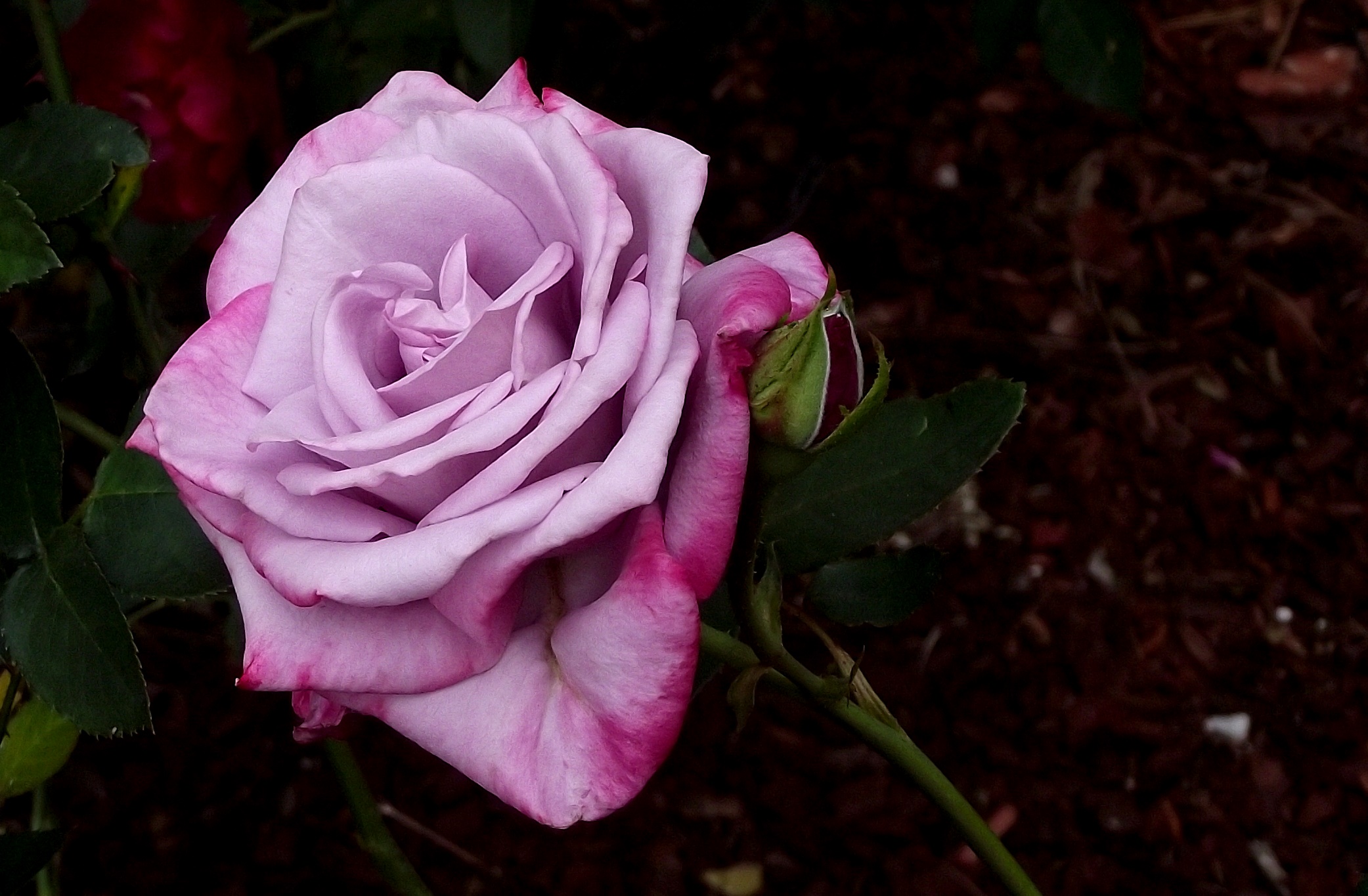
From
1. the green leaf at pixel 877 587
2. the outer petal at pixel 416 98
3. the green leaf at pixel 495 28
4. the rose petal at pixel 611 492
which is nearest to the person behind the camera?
the rose petal at pixel 611 492

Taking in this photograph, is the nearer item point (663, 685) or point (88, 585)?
point (663, 685)

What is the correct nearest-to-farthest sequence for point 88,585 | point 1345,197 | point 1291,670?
point 88,585 → point 1291,670 → point 1345,197

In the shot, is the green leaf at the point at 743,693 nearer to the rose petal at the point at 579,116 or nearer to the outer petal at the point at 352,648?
the outer petal at the point at 352,648

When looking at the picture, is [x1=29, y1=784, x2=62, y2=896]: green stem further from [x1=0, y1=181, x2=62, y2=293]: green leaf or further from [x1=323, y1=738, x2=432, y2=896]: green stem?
[x1=0, y1=181, x2=62, y2=293]: green leaf

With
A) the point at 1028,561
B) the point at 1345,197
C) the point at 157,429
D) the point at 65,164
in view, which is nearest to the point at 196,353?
the point at 157,429

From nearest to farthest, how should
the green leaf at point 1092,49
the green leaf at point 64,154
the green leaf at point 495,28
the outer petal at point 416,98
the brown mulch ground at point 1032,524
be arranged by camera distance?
the outer petal at point 416,98
the green leaf at point 64,154
the green leaf at point 495,28
the green leaf at point 1092,49
the brown mulch ground at point 1032,524

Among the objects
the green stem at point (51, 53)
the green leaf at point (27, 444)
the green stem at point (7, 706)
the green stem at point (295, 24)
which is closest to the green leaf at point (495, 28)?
the green stem at point (295, 24)

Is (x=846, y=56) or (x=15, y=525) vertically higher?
(x=15, y=525)

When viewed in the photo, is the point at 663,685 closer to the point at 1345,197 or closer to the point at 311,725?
the point at 311,725
